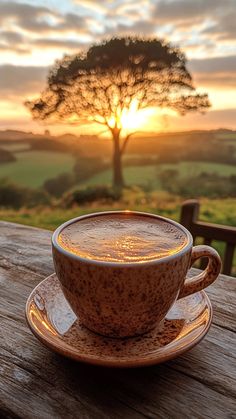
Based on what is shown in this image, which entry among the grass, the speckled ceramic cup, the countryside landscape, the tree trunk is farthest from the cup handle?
the grass

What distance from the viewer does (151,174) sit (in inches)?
169

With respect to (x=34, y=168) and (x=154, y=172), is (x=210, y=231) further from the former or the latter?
(x=34, y=168)

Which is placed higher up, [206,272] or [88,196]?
[206,272]

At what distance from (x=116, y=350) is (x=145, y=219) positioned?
0.60 ft

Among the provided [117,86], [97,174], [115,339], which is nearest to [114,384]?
[115,339]

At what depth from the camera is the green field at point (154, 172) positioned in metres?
4.06

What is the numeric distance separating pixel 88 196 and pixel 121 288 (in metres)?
3.72

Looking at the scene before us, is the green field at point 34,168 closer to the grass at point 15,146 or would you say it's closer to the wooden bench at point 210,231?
the grass at point 15,146

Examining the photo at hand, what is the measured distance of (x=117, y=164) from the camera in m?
4.84

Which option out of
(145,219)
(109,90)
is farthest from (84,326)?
(109,90)

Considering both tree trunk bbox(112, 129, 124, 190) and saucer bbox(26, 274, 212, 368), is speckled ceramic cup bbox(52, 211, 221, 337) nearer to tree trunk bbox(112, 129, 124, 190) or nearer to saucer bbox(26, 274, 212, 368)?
saucer bbox(26, 274, 212, 368)

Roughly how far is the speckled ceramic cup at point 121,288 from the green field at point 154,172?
3736mm

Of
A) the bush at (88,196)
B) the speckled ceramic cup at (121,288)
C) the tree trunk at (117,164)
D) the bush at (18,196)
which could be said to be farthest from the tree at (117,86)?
the speckled ceramic cup at (121,288)

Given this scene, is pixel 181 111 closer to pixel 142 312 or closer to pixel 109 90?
pixel 109 90
